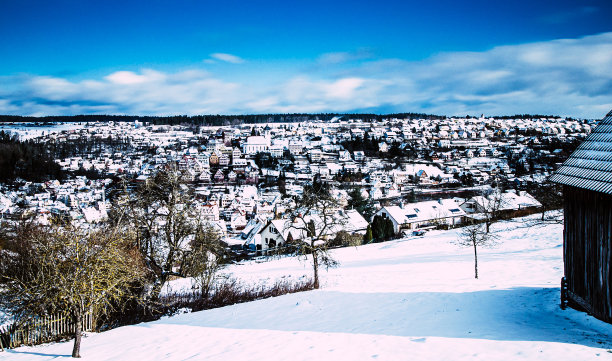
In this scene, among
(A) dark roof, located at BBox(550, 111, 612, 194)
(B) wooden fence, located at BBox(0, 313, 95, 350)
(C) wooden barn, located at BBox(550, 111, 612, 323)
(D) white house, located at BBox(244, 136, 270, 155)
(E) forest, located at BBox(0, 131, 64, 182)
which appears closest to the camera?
(A) dark roof, located at BBox(550, 111, 612, 194)

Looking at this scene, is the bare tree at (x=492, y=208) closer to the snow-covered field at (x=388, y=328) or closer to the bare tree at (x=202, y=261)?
the snow-covered field at (x=388, y=328)

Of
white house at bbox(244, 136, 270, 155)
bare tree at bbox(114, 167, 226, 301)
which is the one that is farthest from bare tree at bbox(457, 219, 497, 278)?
white house at bbox(244, 136, 270, 155)

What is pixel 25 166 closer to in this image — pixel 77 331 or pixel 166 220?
pixel 166 220

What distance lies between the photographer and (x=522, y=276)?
575 inches

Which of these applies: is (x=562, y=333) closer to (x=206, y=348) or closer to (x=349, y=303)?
(x=349, y=303)

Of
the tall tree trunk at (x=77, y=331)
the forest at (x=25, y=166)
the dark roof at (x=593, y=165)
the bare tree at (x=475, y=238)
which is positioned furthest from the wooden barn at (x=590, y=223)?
the forest at (x=25, y=166)

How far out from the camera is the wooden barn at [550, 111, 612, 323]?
25.4 ft

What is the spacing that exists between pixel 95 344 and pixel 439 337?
8758 millimetres

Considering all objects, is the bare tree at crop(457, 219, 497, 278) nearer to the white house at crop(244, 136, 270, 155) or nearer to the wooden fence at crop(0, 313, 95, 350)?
the wooden fence at crop(0, 313, 95, 350)

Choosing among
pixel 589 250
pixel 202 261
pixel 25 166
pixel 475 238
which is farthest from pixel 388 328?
pixel 25 166

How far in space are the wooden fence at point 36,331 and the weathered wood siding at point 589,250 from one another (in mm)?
13369

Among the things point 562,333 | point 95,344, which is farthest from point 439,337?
point 95,344

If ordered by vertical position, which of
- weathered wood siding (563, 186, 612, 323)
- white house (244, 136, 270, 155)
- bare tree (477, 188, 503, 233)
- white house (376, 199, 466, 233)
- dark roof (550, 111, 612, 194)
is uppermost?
white house (244, 136, 270, 155)

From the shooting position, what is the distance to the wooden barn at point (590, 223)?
25.4ft
